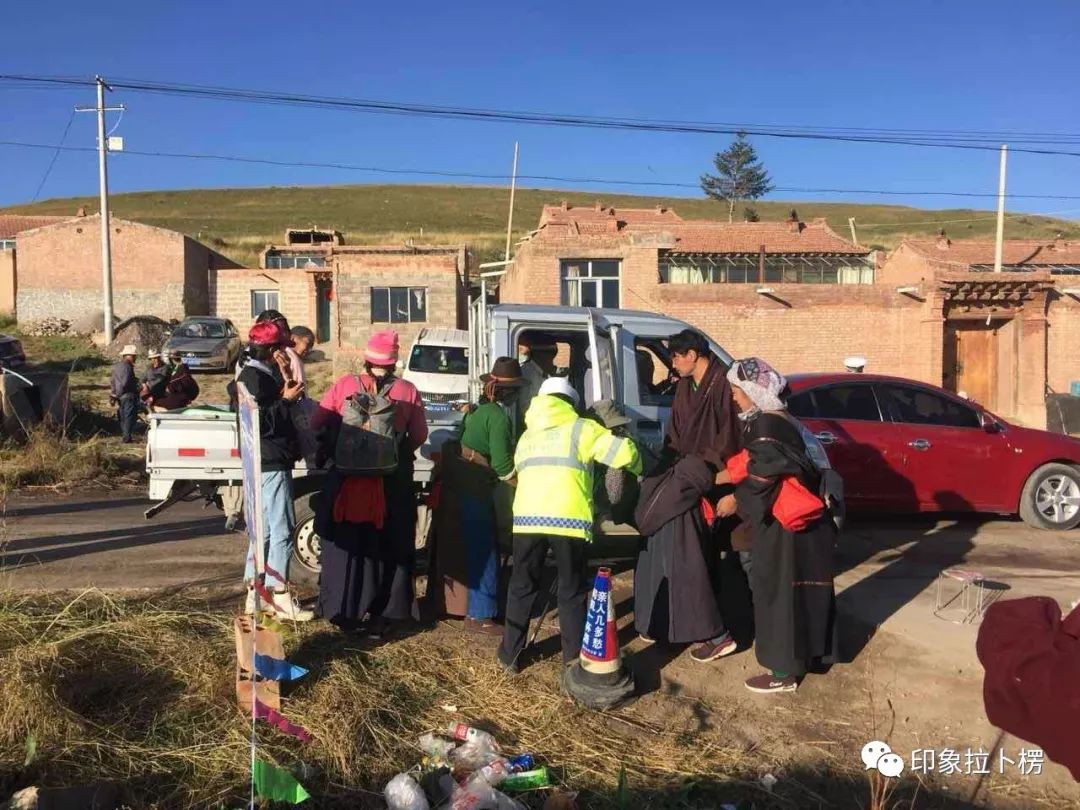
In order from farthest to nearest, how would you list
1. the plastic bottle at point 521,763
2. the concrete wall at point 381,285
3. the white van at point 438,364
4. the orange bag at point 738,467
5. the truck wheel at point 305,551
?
the concrete wall at point 381,285, the white van at point 438,364, the truck wheel at point 305,551, the orange bag at point 738,467, the plastic bottle at point 521,763

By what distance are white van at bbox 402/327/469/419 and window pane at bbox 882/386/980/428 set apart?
795cm

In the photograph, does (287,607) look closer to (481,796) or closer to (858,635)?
(481,796)

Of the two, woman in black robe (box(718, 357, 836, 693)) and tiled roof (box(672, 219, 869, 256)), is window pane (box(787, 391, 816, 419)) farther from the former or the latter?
tiled roof (box(672, 219, 869, 256))

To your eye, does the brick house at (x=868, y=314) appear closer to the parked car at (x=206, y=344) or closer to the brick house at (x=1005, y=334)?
the brick house at (x=1005, y=334)

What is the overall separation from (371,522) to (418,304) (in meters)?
25.2

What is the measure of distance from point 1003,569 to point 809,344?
15665mm

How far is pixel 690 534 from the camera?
5.21m

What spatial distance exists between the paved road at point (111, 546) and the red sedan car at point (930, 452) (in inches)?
233

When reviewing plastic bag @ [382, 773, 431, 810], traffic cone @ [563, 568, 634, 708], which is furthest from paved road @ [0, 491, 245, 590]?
plastic bag @ [382, 773, 431, 810]

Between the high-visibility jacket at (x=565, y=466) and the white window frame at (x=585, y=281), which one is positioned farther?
the white window frame at (x=585, y=281)

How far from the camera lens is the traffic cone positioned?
465 cm

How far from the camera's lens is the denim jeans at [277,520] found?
5.49m

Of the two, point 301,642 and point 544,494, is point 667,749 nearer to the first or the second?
point 544,494

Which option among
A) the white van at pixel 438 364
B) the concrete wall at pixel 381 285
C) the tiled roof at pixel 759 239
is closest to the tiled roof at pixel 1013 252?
the tiled roof at pixel 759 239
